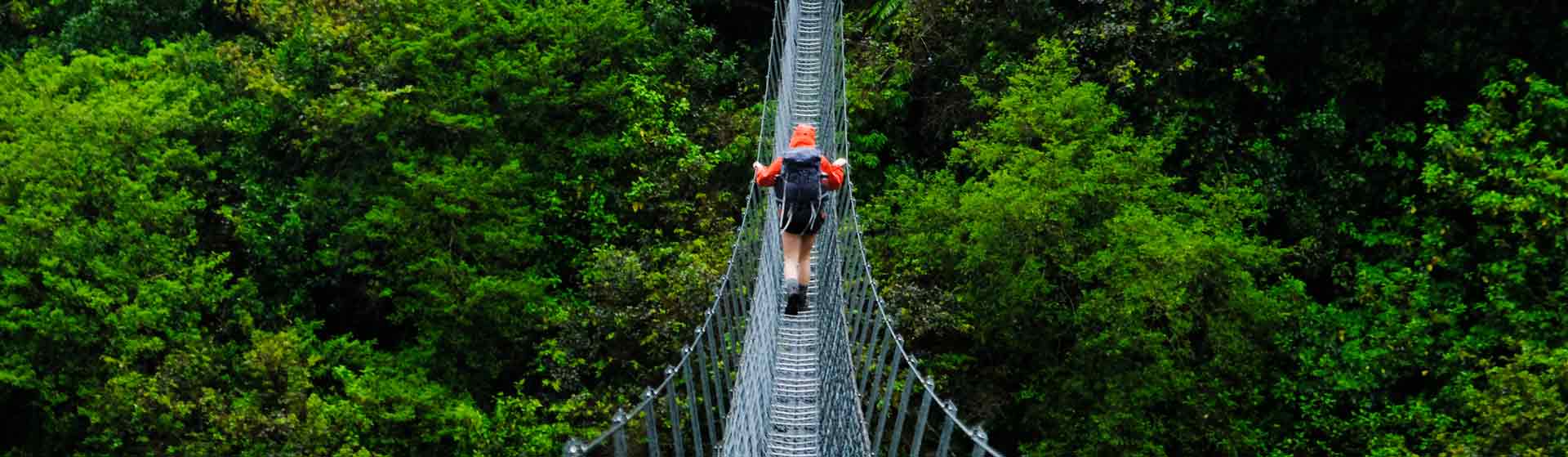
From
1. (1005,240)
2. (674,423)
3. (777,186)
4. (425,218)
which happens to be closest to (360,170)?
(425,218)

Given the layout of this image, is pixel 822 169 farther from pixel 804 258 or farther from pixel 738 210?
pixel 738 210

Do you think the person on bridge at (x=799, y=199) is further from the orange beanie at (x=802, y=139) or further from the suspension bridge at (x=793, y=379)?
the suspension bridge at (x=793, y=379)

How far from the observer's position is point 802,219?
7.66 meters

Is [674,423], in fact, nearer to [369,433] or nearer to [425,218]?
[369,433]

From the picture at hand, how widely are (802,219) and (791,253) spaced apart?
200mm

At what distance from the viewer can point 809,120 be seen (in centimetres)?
1200

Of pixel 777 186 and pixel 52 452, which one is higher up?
pixel 777 186

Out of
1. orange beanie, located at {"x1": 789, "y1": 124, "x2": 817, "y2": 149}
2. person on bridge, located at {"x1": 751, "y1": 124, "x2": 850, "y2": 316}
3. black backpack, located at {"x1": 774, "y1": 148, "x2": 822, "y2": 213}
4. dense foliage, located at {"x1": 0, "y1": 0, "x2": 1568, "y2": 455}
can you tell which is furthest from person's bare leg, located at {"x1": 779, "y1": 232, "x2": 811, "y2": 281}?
dense foliage, located at {"x1": 0, "y1": 0, "x2": 1568, "y2": 455}

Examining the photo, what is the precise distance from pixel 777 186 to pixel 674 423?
2135mm

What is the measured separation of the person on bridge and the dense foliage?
364 centimetres

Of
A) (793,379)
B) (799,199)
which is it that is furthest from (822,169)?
(793,379)

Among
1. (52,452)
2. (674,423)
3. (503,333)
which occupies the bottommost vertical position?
(52,452)

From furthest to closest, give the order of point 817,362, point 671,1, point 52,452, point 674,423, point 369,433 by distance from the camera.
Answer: point 671,1 → point 52,452 → point 369,433 → point 817,362 → point 674,423

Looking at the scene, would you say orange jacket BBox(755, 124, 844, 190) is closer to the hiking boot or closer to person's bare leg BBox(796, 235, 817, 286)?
person's bare leg BBox(796, 235, 817, 286)
